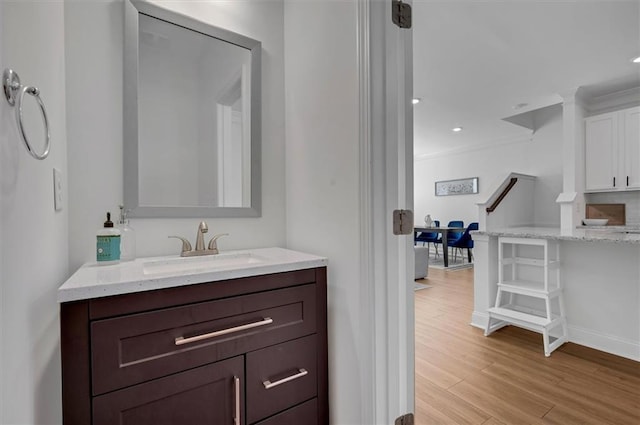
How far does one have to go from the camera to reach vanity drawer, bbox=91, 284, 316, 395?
0.80 m

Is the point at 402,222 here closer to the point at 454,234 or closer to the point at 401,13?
the point at 401,13

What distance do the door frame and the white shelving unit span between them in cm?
190

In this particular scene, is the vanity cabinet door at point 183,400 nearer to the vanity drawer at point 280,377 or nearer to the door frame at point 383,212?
the vanity drawer at point 280,377

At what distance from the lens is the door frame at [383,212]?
109 centimetres

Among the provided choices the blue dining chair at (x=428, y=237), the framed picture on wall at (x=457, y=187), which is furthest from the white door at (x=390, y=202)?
the framed picture on wall at (x=457, y=187)

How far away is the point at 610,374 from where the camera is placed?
201cm

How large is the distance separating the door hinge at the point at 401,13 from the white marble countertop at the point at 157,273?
948 mm

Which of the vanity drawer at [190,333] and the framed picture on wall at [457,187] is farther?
the framed picture on wall at [457,187]

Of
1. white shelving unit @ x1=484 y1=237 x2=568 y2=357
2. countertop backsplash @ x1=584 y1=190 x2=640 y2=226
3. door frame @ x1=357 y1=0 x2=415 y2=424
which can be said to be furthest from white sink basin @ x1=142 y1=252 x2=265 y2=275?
countertop backsplash @ x1=584 y1=190 x2=640 y2=226

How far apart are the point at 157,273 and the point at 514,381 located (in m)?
2.20

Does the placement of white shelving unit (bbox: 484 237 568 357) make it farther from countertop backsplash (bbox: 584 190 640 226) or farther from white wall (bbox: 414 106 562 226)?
countertop backsplash (bbox: 584 190 640 226)

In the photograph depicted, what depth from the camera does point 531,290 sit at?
2.49m

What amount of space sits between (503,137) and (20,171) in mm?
6843

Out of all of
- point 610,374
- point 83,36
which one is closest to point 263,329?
point 83,36
